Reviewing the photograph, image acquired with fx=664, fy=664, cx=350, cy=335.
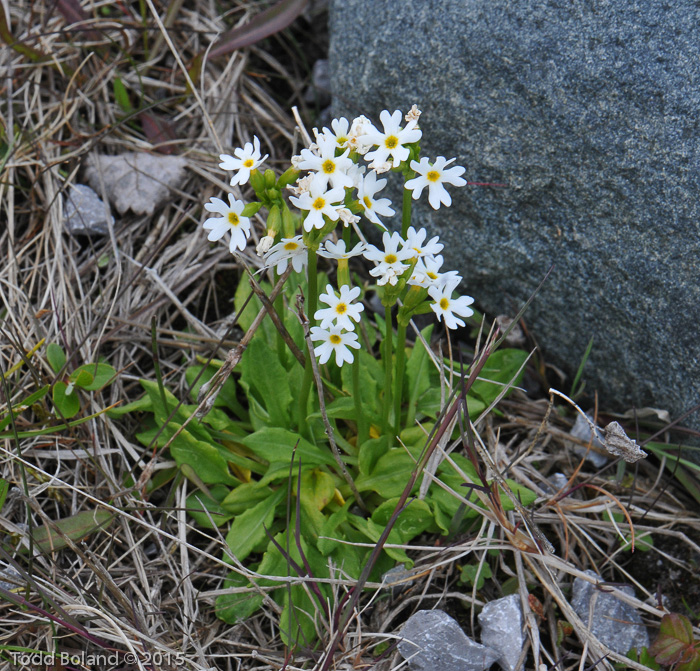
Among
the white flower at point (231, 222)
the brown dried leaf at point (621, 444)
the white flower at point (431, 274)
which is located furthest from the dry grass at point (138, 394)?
the white flower at point (231, 222)

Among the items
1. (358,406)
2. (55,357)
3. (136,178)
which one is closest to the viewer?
(358,406)

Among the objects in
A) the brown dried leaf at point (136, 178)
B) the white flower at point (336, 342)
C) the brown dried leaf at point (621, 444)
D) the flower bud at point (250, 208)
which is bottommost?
the brown dried leaf at point (621, 444)

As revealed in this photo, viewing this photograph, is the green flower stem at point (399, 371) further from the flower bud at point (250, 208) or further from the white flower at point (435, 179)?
the flower bud at point (250, 208)

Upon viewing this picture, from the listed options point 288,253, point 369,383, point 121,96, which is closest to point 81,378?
point 288,253

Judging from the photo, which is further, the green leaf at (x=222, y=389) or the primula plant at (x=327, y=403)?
the green leaf at (x=222, y=389)

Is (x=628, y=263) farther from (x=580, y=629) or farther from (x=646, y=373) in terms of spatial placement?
(x=580, y=629)

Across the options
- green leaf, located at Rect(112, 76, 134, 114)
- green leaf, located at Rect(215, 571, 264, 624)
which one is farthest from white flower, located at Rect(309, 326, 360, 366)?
green leaf, located at Rect(112, 76, 134, 114)

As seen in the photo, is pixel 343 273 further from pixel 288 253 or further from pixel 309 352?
pixel 309 352
